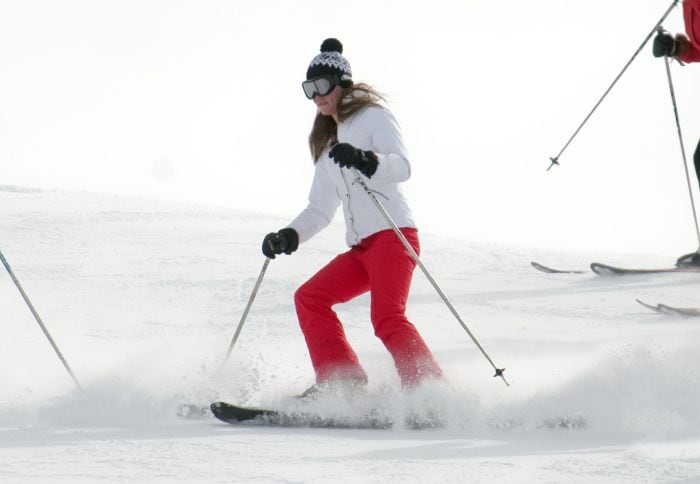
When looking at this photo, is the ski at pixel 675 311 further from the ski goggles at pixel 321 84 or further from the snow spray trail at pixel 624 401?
A: the ski goggles at pixel 321 84

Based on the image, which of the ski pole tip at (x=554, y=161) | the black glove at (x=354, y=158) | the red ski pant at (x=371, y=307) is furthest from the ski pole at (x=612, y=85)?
the black glove at (x=354, y=158)

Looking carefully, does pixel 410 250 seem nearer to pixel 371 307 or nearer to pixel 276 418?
pixel 371 307

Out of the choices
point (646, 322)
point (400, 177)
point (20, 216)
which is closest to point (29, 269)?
point (20, 216)

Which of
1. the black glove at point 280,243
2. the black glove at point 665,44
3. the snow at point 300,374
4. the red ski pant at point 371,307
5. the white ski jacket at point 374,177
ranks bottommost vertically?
the snow at point 300,374

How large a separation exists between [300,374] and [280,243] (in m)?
0.82

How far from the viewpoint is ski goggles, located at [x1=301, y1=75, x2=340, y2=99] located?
14.1 feet

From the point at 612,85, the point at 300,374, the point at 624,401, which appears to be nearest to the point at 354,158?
the point at 624,401

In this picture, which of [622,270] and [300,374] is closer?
[300,374]

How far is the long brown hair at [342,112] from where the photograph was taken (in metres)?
4.29

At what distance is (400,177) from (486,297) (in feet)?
16.8

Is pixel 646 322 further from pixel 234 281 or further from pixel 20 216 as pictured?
pixel 20 216

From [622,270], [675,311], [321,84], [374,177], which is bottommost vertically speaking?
[622,270]

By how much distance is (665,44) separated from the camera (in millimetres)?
5750

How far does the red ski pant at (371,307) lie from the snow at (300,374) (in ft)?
0.48
